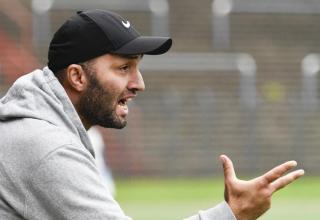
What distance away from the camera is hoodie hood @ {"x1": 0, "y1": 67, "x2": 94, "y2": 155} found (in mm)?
3861

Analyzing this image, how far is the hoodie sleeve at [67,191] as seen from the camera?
12.0ft

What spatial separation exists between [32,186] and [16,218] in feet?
0.55

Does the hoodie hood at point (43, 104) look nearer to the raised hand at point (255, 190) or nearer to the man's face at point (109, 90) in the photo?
the man's face at point (109, 90)

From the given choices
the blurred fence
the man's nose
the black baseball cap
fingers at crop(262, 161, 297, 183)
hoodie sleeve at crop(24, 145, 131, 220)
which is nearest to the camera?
hoodie sleeve at crop(24, 145, 131, 220)

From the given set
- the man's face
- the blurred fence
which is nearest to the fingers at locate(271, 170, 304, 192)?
the man's face

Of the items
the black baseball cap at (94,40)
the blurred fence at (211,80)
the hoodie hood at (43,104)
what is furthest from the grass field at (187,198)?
the hoodie hood at (43,104)

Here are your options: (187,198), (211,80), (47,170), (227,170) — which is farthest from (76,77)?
(211,80)

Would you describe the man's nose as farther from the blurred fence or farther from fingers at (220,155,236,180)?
the blurred fence

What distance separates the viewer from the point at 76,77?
412 cm

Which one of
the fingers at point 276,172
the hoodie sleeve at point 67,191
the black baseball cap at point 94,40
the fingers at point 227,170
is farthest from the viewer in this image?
the black baseball cap at point 94,40

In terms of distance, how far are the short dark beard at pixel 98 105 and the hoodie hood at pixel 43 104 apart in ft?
0.45

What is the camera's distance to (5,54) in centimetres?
2130

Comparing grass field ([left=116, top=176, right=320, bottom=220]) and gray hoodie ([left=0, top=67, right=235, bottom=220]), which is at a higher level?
gray hoodie ([left=0, top=67, right=235, bottom=220])

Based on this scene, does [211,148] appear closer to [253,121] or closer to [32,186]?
[253,121]
